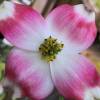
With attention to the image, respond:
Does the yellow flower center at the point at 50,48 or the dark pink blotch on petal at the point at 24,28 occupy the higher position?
the dark pink blotch on petal at the point at 24,28

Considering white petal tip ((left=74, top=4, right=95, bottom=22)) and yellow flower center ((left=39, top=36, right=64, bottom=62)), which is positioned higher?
white petal tip ((left=74, top=4, right=95, bottom=22))

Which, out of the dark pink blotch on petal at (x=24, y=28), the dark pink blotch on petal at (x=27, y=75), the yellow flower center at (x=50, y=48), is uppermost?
the dark pink blotch on petal at (x=24, y=28)

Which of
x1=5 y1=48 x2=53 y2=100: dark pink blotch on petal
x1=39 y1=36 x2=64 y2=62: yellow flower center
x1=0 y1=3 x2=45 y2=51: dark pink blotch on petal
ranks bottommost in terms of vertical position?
x1=5 y1=48 x2=53 y2=100: dark pink blotch on petal
